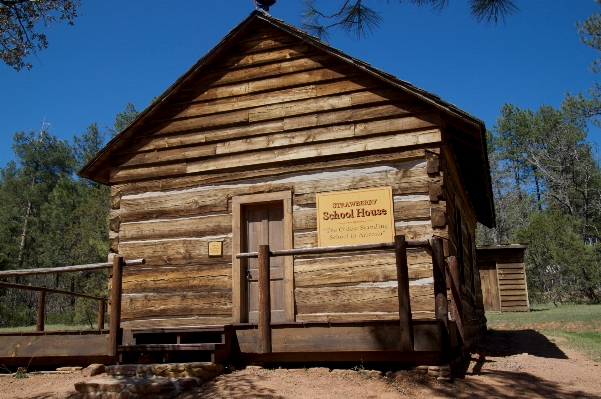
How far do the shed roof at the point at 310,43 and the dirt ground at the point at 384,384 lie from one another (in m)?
3.82

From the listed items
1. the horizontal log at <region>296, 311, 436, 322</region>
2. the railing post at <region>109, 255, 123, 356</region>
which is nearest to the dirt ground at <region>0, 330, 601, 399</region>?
the railing post at <region>109, 255, 123, 356</region>

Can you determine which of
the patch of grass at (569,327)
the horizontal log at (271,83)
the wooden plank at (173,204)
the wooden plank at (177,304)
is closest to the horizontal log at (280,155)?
the wooden plank at (173,204)

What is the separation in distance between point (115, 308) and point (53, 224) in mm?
34212

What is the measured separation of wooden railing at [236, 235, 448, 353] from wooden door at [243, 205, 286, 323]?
1.98m

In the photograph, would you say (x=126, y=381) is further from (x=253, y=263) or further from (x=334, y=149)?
(x=334, y=149)

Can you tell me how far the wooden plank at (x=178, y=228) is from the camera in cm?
984

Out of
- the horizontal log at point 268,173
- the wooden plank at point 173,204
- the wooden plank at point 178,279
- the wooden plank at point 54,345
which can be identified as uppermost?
the horizontal log at point 268,173

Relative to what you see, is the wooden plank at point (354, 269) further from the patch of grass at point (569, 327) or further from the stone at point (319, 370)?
the patch of grass at point (569, 327)

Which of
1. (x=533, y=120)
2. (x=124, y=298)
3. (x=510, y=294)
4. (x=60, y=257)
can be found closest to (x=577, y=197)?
(x=533, y=120)

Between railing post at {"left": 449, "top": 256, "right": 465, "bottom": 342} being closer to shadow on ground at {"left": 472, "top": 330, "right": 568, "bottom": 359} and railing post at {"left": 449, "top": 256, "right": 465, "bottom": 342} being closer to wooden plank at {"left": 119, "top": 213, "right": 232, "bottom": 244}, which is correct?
shadow on ground at {"left": 472, "top": 330, "right": 568, "bottom": 359}

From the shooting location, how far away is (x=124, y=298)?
10.1 metres

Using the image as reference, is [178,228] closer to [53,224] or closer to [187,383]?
[187,383]

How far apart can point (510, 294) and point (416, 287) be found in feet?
64.9

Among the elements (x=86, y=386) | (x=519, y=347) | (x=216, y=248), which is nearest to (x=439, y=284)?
(x=216, y=248)
